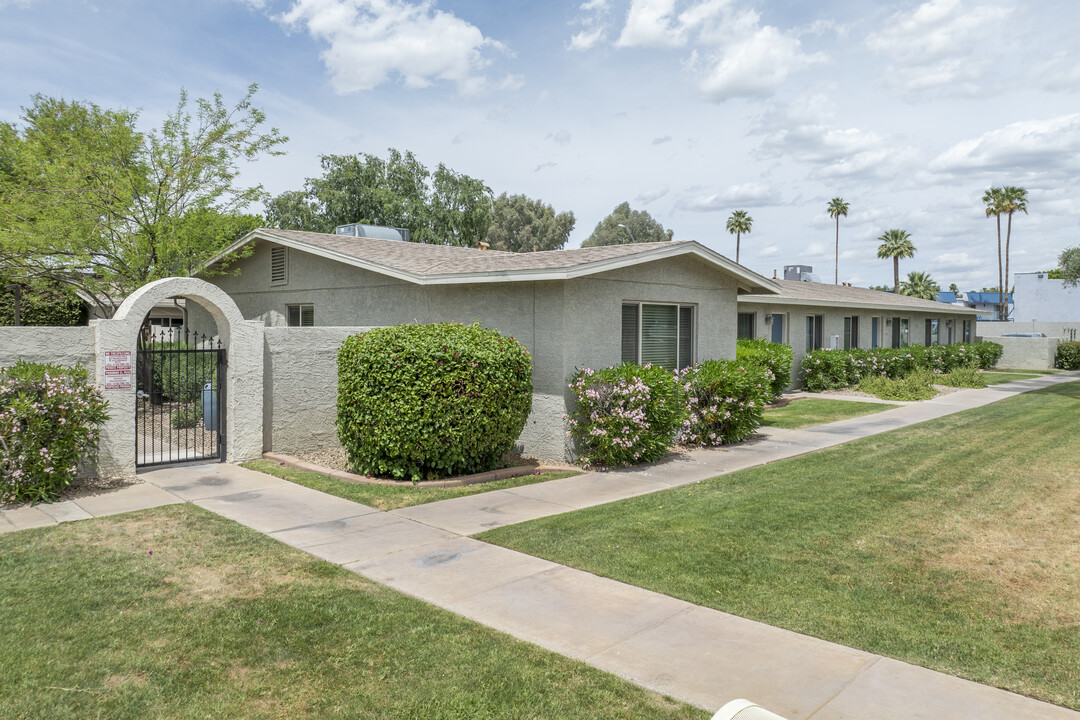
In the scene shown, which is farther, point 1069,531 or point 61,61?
point 61,61

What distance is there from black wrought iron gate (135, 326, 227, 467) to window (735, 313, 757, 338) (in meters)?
13.5

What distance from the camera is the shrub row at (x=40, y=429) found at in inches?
293

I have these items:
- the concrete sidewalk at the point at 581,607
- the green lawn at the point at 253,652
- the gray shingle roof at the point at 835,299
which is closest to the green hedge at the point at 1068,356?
the gray shingle roof at the point at 835,299

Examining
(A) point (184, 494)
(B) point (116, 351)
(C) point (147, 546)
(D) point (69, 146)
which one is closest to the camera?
(C) point (147, 546)

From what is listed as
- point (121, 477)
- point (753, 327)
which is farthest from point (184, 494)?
Result: point (753, 327)

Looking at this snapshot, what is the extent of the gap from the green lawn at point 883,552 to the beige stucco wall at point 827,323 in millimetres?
9804

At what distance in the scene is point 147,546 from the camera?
20.6 feet

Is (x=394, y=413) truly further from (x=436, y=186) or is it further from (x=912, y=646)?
(x=436, y=186)

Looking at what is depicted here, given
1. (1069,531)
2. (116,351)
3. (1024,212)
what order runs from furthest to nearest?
1. (1024,212)
2. (116,351)
3. (1069,531)

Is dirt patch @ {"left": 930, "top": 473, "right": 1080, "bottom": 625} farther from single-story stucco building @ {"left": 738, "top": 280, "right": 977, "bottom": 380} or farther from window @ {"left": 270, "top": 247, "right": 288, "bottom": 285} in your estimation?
window @ {"left": 270, "top": 247, "right": 288, "bottom": 285}

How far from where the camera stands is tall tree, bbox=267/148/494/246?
120ft

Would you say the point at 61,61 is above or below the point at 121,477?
above

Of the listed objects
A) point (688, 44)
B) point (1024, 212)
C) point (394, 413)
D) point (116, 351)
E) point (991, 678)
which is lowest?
point (991, 678)

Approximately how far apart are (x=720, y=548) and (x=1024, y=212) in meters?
59.6
